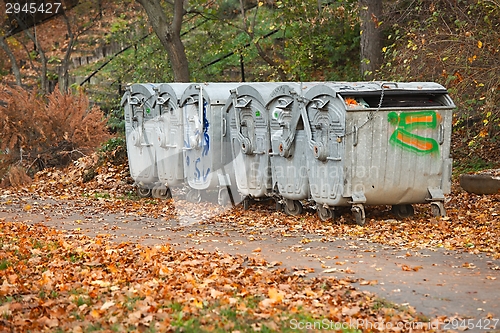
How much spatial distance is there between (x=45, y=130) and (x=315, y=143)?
9.13m

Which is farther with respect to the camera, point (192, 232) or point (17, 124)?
point (17, 124)

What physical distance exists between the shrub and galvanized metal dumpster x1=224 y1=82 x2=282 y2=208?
6.36 meters

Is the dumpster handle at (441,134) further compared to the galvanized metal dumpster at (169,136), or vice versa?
the galvanized metal dumpster at (169,136)

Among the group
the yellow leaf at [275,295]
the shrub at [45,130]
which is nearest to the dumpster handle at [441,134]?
the yellow leaf at [275,295]

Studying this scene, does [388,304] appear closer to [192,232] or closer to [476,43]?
[192,232]

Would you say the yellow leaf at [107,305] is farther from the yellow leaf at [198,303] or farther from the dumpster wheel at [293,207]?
the dumpster wheel at [293,207]

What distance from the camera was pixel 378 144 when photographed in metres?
11.4

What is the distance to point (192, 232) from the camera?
11.3 metres

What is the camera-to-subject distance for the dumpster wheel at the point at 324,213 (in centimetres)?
1188

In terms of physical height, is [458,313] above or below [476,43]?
below

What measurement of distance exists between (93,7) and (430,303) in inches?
893

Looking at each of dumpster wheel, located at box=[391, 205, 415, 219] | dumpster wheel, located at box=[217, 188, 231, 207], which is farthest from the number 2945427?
dumpster wheel, located at box=[391, 205, 415, 219]

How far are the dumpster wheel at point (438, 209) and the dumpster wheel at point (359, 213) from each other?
108 cm

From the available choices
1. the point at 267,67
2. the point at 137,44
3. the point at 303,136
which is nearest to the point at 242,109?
the point at 303,136
